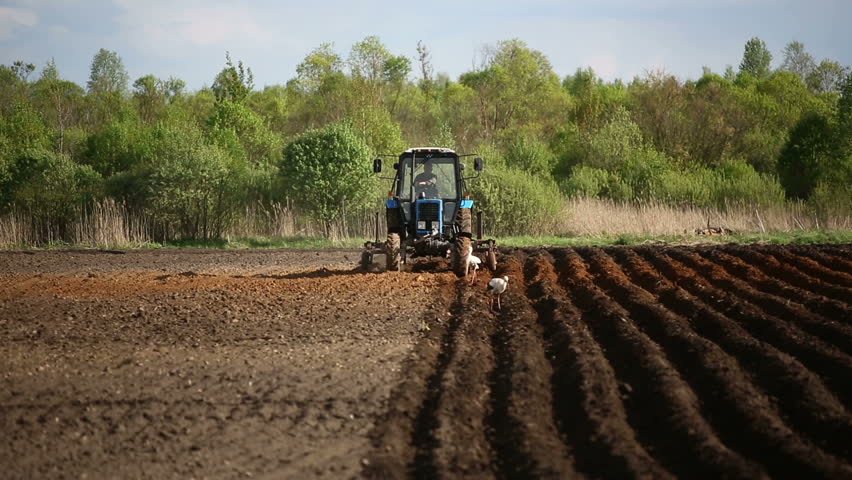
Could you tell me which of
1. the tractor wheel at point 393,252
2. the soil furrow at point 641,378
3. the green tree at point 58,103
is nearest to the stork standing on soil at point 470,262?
the tractor wheel at point 393,252

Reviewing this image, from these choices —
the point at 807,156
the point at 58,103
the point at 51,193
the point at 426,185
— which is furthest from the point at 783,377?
the point at 58,103

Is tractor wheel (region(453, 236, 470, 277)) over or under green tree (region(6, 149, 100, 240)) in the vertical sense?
under

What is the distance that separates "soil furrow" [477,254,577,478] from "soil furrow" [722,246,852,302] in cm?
533

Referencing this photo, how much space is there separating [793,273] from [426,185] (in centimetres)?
687

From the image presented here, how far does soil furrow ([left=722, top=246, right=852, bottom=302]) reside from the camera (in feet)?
46.1

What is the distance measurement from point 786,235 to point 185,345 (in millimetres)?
19938

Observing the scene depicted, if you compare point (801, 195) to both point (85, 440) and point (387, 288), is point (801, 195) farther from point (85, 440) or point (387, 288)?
point (85, 440)

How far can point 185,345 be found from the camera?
1037 centimetres

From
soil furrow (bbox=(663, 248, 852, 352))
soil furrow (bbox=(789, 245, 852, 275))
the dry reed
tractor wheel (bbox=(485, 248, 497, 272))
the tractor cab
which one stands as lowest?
soil furrow (bbox=(663, 248, 852, 352))

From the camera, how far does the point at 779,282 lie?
1495 centimetres

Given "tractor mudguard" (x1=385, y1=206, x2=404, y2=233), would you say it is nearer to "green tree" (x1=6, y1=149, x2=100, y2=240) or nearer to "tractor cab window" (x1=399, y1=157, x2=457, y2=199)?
"tractor cab window" (x1=399, y1=157, x2=457, y2=199)

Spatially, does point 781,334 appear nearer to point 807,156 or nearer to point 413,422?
point 413,422

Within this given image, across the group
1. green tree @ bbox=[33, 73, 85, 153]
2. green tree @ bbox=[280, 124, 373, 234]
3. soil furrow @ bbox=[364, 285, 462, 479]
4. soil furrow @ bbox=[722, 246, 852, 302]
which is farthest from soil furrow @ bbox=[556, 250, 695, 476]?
green tree @ bbox=[33, 73, 85, 153]

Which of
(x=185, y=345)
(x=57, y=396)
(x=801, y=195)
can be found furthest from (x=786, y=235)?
(x=57, y=396)
